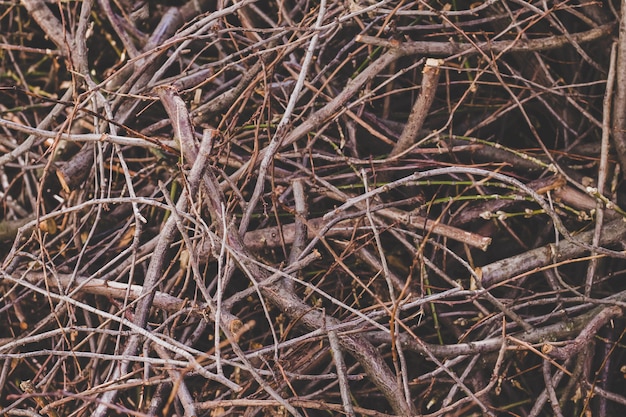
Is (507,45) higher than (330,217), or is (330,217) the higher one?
(507,45)

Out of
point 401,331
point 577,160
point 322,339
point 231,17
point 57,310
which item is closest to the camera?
point 322,339

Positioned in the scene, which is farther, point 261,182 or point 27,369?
point 27,369

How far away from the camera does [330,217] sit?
1.48m

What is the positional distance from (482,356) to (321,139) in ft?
2.47

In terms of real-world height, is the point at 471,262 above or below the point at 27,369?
below

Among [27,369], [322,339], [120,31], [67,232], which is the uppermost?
[120,31]

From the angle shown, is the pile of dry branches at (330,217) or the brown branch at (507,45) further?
the brown branch at (507,45)

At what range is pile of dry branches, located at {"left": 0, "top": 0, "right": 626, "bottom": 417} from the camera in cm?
136

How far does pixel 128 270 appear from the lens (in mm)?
1575

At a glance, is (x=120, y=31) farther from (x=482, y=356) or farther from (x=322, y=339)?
(x=482, y=356)

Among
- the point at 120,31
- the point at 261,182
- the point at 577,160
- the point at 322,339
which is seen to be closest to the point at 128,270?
the point at 261,182

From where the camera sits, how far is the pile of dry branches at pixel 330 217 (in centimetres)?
136

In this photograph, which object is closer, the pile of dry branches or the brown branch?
the pile of dry branches

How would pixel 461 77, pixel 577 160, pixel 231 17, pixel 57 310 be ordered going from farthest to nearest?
1. pixel 231 17
2. pixel 461 77
3. pixel 577 160
4. pixel 57 310
